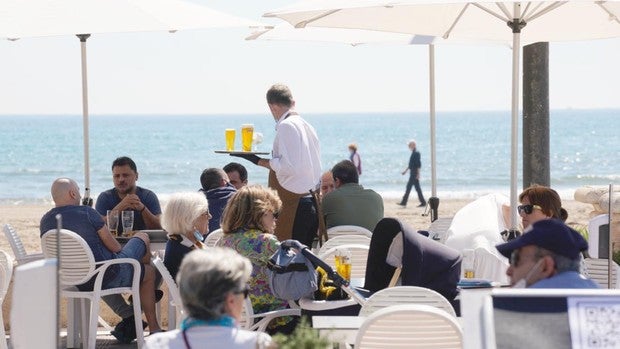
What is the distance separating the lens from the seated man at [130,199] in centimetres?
813

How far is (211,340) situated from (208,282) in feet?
0.54

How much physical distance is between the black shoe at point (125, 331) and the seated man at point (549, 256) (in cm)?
405

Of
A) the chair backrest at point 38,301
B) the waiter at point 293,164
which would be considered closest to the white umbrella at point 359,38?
the waiter at point 293,164

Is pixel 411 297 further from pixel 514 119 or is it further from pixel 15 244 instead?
pixel 15 244

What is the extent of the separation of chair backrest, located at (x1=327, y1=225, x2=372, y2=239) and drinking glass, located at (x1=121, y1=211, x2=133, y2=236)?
128 centimetres

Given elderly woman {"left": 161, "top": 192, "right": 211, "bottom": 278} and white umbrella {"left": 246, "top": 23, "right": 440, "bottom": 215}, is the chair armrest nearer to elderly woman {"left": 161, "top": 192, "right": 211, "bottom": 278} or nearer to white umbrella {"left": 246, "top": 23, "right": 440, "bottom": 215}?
elderly woman {"left": 161, "top": 192, "right": 211, "bottom": 278}

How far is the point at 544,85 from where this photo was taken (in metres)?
10.5

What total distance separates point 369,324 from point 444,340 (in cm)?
29

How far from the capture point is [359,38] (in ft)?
35.6

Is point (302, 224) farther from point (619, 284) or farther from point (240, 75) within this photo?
point (240, 75)

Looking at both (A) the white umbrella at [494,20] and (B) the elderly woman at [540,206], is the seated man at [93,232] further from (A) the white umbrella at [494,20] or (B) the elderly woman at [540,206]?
(B) the elderly woman at [540,206]

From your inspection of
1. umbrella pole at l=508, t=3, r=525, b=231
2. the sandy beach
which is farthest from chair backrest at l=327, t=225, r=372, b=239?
the sandy beach

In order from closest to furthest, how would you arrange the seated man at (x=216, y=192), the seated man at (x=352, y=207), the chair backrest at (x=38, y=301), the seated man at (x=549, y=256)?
the chair backrest at (x=38, y=301) < the seated man at (x=549, y=256) < the seated man at (x=216, y=192) < the seated man at (x=352, y=207)

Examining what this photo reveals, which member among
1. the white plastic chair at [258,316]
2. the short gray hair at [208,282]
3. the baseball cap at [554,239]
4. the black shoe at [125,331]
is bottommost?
the black shoe at [125,331]
